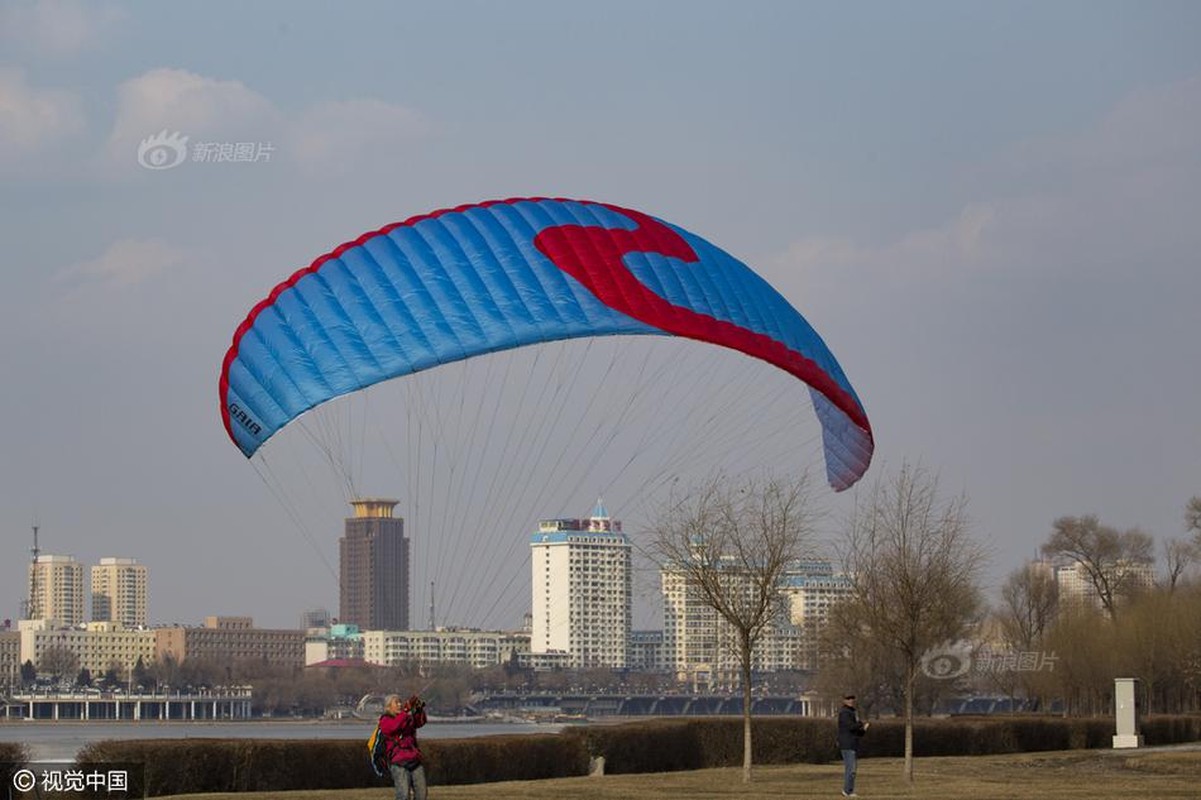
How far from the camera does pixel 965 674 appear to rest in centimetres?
8031

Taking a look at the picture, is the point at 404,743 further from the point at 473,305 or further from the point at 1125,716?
the point at 1125,716

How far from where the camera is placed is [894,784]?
28.9m

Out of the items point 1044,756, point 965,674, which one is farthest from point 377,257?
point 965,674

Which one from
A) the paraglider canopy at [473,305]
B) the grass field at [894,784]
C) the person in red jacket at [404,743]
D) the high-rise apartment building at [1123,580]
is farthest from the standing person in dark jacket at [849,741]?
the high-rise apartment building at [1123,580]

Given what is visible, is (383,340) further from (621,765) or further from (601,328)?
(621,765)

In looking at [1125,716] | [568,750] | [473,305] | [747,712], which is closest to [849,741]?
[747,712]

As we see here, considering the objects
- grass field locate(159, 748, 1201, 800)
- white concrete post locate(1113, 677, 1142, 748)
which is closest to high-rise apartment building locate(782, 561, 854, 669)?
white concrete post locate(1113, 677, 1142, 748)

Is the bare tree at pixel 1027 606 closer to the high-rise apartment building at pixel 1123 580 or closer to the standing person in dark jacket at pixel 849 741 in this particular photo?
the high-rise apartment building at pixel 1123 580

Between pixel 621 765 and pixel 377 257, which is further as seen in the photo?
pixel 621 765

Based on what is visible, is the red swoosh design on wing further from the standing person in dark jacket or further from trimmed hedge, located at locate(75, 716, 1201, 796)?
trimmed hedge, located at locate(75, 716, 1201, 796)

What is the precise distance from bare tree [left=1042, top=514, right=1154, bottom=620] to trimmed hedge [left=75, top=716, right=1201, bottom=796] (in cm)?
4477

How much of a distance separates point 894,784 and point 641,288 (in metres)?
9.56

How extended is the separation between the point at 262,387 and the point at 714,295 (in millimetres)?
5914

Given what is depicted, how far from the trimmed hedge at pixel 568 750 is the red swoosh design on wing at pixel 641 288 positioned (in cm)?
865
